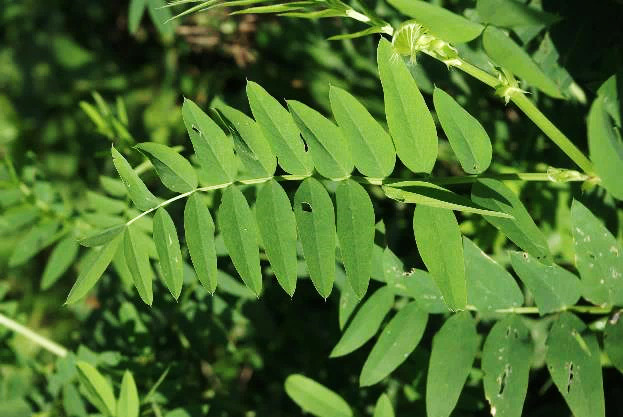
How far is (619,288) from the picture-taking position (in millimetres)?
1100

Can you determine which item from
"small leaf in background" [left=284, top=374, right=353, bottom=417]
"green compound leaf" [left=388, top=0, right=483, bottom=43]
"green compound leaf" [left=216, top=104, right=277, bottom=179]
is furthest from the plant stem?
"green compound leaf" [left=388, top=0, right=483, bottom=43]

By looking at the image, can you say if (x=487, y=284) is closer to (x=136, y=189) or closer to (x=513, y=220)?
(x=513, y=220)

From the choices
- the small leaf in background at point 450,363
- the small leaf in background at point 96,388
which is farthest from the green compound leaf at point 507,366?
the small leaf in background at point 96,388

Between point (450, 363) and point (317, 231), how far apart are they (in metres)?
0.29

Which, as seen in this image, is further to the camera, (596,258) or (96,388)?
(96,388)

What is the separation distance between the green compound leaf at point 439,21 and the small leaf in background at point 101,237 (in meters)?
0.51

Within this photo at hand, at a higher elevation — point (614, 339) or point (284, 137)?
point (284, 137)

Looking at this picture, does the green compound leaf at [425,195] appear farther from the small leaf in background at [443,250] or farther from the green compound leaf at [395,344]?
the green compound leaf at [395,344]

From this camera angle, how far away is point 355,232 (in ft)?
3.38

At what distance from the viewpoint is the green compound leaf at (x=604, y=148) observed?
88 cm

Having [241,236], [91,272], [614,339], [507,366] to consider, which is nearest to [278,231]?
[241,236]

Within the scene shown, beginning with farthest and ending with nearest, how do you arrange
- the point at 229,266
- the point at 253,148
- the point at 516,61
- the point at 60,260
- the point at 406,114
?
the point at 60,260 < the point at 229,266 < the point at 253,148 < the point at 406,114 < the point at 516,61

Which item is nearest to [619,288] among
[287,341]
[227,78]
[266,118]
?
[266,118]

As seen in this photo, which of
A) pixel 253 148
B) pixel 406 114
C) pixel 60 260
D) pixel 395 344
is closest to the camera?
pixel 406 114
